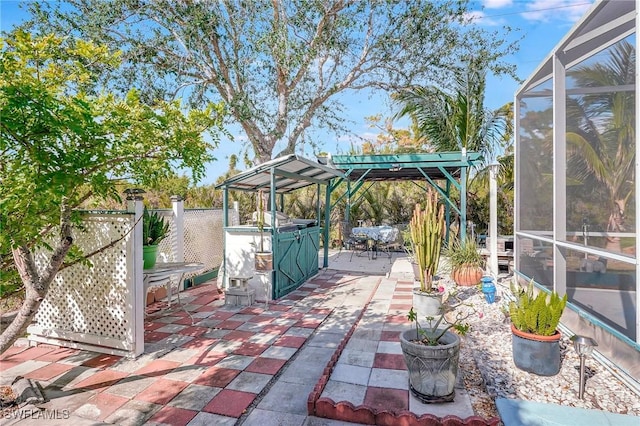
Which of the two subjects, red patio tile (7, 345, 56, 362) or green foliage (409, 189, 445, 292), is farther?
green foliage (409, 189, 445, 292)

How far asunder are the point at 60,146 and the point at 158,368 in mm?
2299

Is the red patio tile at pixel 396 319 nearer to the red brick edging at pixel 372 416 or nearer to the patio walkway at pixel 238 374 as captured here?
the patio walkway at pixel 238 374

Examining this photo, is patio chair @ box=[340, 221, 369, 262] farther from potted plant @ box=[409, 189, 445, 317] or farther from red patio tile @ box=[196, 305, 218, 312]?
red patio tile @ box=[196, 305, 218, 312]

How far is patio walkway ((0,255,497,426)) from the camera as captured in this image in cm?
271

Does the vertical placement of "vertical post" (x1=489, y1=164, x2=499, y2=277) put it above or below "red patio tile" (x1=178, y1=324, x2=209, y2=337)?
above

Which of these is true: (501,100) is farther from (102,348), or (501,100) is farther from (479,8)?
(102,348)

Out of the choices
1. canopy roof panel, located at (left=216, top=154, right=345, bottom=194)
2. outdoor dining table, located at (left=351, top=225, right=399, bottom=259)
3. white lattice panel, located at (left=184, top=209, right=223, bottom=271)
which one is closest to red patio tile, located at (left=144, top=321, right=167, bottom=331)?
white lattice panel, located at (left=184, top=209, right=223, bottom=271)

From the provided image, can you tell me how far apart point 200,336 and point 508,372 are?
138 inches

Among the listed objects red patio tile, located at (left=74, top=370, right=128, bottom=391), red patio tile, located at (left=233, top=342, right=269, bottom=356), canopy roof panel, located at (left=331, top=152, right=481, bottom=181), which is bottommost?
red patio tile, located at (left=233, top=342, right=269, bottom=356)

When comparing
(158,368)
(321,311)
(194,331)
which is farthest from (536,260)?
(158,368)

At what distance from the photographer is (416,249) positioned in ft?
17.6

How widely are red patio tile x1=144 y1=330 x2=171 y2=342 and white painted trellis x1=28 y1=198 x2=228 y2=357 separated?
443 millimetres

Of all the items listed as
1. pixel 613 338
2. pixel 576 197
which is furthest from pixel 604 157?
pixel 613 338

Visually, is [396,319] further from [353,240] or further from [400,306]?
[353,240]
